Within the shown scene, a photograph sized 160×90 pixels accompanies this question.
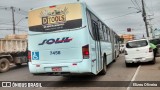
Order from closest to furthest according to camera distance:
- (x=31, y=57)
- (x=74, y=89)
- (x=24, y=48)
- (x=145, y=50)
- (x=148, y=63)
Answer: (x=74, y=89) → (x=31, y=57) → (x=145, y=50) → (x=148, y=63) → (x=24, y=48)

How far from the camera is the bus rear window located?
1049 centimetres

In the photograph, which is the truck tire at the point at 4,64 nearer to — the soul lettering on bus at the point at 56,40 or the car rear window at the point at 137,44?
the car rear window at the point at 137,44

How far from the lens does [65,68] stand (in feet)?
34.3

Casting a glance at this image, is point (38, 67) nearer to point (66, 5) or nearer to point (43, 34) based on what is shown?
point (43, 34)

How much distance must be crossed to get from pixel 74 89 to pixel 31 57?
2272 mm

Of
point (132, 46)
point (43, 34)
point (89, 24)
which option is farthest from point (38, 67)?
point (132, 46)

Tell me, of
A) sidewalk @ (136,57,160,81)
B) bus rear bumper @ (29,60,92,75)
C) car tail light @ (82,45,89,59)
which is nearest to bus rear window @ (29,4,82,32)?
car tail light @ (82,45,89,59)

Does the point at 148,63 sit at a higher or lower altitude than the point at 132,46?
lower

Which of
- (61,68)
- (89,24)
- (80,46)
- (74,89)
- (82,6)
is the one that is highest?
(82,6)

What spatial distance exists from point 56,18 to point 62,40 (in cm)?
95

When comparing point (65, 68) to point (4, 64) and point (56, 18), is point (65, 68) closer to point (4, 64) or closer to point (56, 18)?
point (56, 18)

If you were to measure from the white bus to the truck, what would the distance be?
339 inches

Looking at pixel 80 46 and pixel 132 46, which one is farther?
pixel 132 46

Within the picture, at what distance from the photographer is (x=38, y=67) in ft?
35.6
